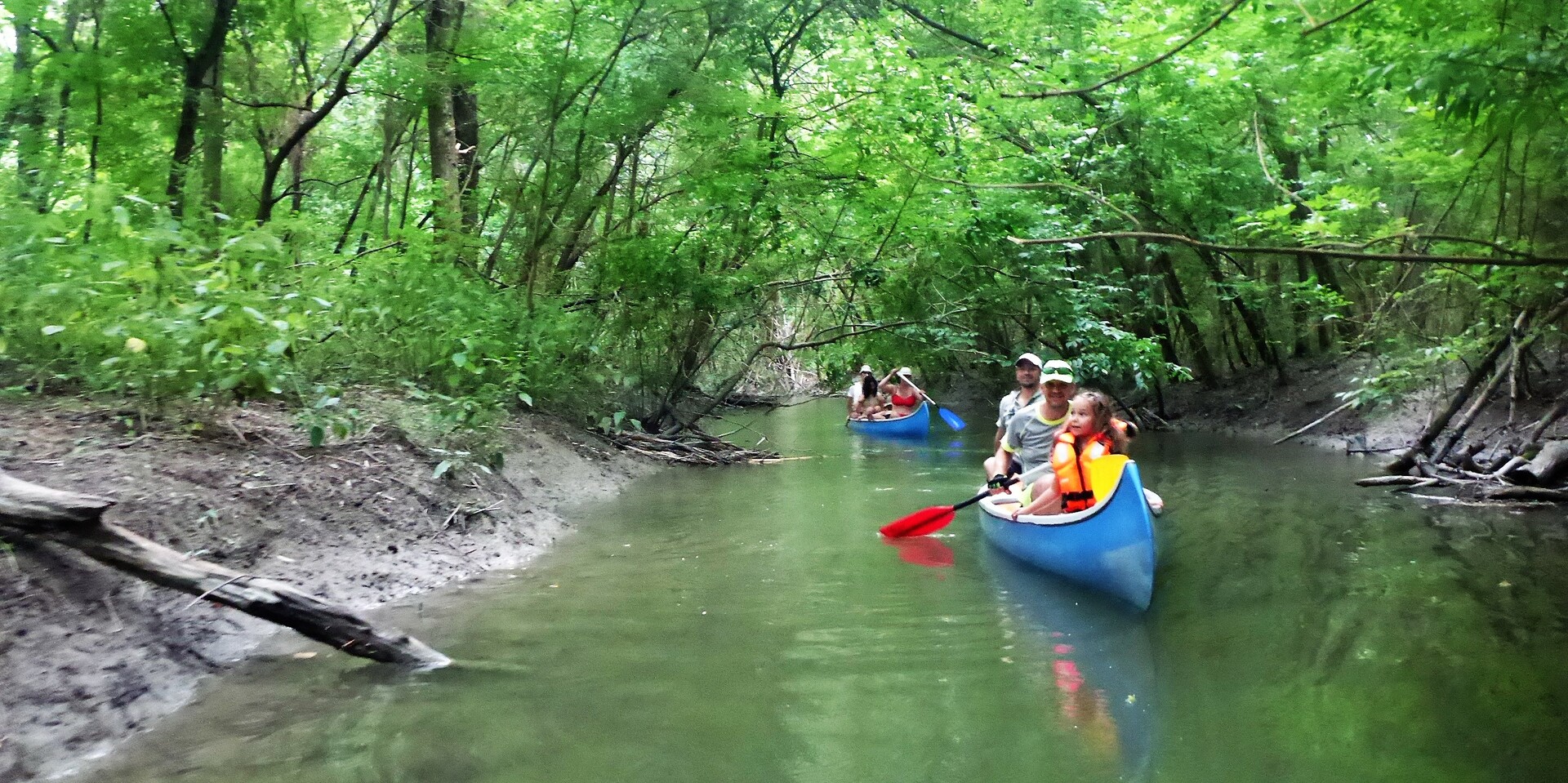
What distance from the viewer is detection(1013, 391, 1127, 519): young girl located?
6.95 m

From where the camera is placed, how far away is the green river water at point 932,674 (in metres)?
3.81

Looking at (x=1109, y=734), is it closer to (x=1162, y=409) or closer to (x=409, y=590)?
(x=409, y=590)

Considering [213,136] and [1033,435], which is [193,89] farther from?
[1033,435]

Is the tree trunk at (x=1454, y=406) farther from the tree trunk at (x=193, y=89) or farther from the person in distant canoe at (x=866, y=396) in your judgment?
the tree trunk at (x=193, y=89)

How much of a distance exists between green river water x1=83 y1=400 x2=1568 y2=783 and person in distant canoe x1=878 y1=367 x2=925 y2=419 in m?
10.8

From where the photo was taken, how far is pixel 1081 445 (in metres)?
7.06

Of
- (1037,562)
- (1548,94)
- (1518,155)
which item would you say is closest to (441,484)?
(1037,562)

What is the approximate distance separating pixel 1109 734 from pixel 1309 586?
3.28m

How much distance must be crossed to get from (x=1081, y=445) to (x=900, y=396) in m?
13.1

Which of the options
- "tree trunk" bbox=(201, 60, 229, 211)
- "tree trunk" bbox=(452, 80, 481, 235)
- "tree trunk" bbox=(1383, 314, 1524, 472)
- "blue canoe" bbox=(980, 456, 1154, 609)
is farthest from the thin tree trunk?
→ "tree trunk" bbox=(201, 60, 229, 211)

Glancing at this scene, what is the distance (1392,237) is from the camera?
5.09m

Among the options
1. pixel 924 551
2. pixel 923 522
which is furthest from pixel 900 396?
pixel 924 551

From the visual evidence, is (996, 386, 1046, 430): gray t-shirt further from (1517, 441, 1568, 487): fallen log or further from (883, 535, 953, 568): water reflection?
(1517, 441, 1568, 487): fallen log

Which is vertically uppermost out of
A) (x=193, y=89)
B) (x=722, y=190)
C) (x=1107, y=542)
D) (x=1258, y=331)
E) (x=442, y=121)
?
(x=442, y=121)
